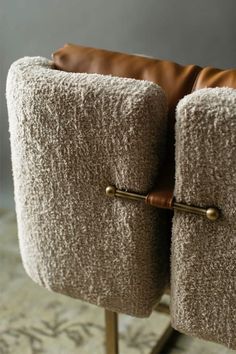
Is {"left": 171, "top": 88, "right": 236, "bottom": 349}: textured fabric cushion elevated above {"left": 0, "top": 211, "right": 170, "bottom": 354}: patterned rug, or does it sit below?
above

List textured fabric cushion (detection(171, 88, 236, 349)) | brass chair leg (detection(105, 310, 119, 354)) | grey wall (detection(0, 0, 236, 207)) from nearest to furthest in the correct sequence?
textured fabric cushion (detection(171, 88, 236, 349))
brass chair leg (detection(105, 310, 119, 354))
grey wall (detection(0, 0, 236, 207))

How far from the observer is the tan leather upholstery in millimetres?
892

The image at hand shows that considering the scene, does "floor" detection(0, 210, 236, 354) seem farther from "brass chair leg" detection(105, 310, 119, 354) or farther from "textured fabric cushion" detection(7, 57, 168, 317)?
"textured fabric cushion" detection(7, 57, 168, 317)

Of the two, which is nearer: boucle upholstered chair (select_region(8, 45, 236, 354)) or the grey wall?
boucle upholstered chair (select_region(8, 45, 236, 354))

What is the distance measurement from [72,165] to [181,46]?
2.37ft

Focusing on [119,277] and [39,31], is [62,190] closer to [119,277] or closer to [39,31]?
[119,277]

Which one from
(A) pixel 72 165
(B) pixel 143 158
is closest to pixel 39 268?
(A) pixel 72 165

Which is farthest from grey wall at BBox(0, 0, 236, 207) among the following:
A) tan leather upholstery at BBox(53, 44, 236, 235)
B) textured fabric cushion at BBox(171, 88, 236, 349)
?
textured fabric cushion at BBox(171, 88, 236, 349)

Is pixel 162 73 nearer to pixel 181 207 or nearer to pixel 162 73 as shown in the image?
pixel 162 73

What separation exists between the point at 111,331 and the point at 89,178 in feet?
1.51

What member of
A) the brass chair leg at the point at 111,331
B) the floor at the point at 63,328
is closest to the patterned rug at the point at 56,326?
the floor at the point at 63,328

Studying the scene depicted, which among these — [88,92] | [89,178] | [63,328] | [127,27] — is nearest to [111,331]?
[63,328]

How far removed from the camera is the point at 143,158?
0.87 metres

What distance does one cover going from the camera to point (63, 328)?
1523mm
